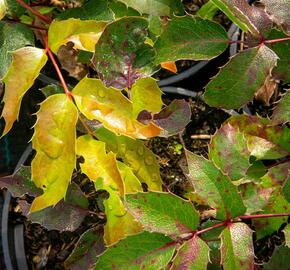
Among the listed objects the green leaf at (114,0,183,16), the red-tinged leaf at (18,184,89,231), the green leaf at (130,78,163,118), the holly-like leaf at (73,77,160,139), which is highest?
the green leaf at (114,0,183,16)

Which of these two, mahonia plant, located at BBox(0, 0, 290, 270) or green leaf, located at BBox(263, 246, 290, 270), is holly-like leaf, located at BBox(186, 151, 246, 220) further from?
green leaf, located at BBox(263, 246, 290, 270)

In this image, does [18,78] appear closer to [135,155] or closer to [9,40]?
[9,40]

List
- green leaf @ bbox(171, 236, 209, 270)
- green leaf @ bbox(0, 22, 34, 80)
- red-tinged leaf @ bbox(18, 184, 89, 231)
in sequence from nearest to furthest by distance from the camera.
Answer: green leaf @ bbox(171, 236, 209, 270) → green leaf @ bbox(0, 22, 34, 80) → red-tinged leaf @ bbox(18, 184, 89, 231)

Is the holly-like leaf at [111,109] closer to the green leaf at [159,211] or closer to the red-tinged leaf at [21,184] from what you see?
the green leaf at [159,211]

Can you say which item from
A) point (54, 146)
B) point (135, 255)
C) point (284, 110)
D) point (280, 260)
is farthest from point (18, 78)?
point (280, 260)

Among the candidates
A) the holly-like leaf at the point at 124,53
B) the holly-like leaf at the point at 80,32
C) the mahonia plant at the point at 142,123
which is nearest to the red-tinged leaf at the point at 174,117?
the mahonia plant at the point at 142,123

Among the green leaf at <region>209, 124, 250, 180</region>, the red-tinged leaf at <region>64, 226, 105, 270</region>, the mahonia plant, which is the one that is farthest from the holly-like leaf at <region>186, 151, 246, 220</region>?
the red-tinged leaf at <region>64, 226, 105, 270</region>

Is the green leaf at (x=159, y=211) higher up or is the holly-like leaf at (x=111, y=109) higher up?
the holly-like leaf at (x=111, y=109)
